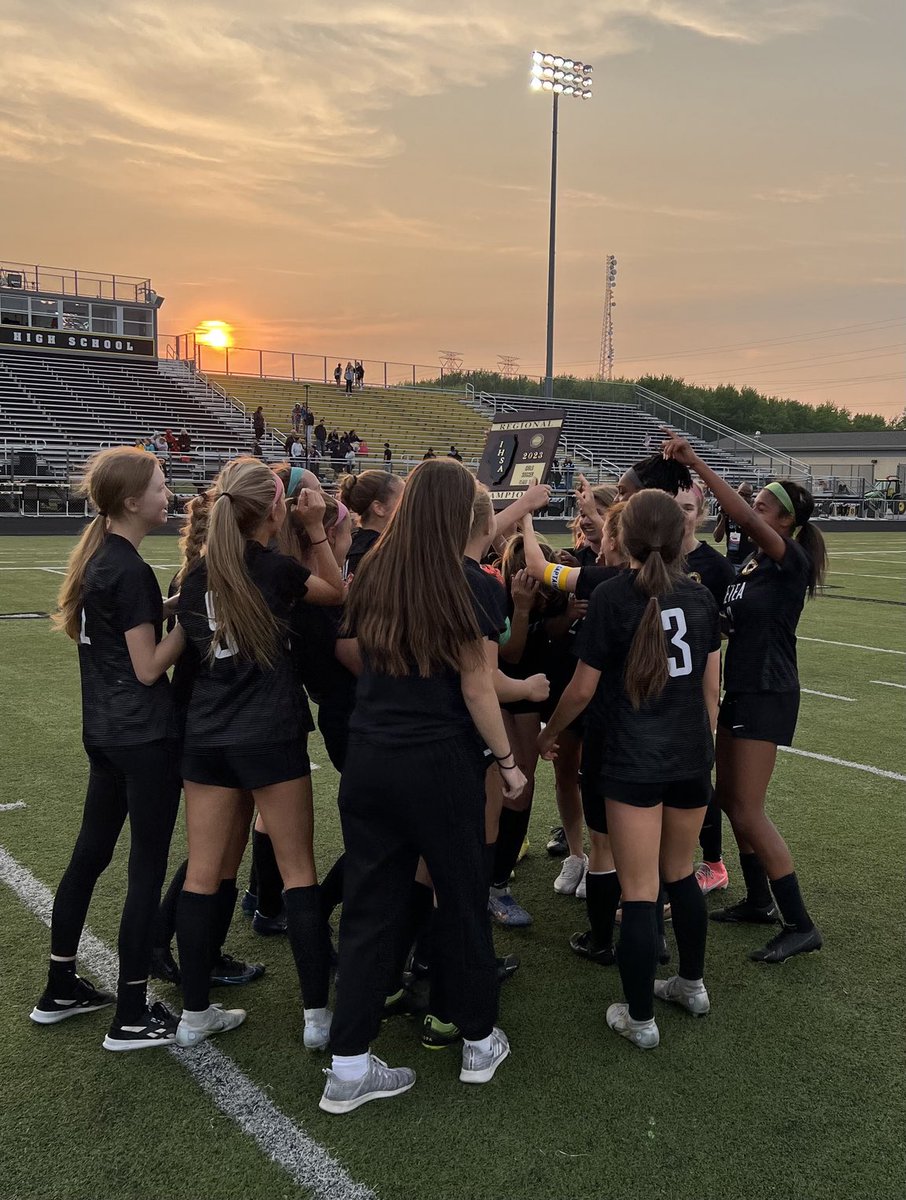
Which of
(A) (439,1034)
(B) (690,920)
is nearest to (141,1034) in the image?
(A) (439,1034)

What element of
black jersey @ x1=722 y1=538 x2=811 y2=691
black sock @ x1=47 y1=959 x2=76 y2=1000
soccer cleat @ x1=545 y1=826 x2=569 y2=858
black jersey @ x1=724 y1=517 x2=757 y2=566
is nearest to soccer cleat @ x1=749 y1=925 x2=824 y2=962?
black jersey @ x1=722 y1=538 x2=811 y2=691

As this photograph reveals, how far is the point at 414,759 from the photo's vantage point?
2.34 metres

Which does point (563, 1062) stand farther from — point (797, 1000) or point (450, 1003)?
point (797, 1000)

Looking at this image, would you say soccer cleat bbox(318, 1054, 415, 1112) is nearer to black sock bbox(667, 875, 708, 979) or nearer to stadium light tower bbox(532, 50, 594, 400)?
black sock bbox(667, 875, 708, 979)

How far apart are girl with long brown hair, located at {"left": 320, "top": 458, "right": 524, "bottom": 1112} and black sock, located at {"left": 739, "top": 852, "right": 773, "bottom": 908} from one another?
159cm

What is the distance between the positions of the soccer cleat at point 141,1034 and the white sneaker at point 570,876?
1.80 m

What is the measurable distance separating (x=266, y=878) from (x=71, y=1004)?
32.2 inches

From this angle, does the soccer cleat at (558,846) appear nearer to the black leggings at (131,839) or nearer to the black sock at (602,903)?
the black sock at (602,903)

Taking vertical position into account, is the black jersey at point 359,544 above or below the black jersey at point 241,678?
above

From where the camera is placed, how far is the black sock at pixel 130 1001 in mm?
2705

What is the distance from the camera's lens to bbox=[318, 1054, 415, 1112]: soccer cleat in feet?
7.92

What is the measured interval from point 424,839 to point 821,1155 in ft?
4.34

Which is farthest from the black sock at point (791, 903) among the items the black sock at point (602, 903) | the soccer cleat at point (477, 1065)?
the soccer cleat at point (477, 1065)

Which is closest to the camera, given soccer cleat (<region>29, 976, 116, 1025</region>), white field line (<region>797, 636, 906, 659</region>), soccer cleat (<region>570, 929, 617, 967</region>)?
soccer cleat (<region>29, 976, 116, 1025</region>)
